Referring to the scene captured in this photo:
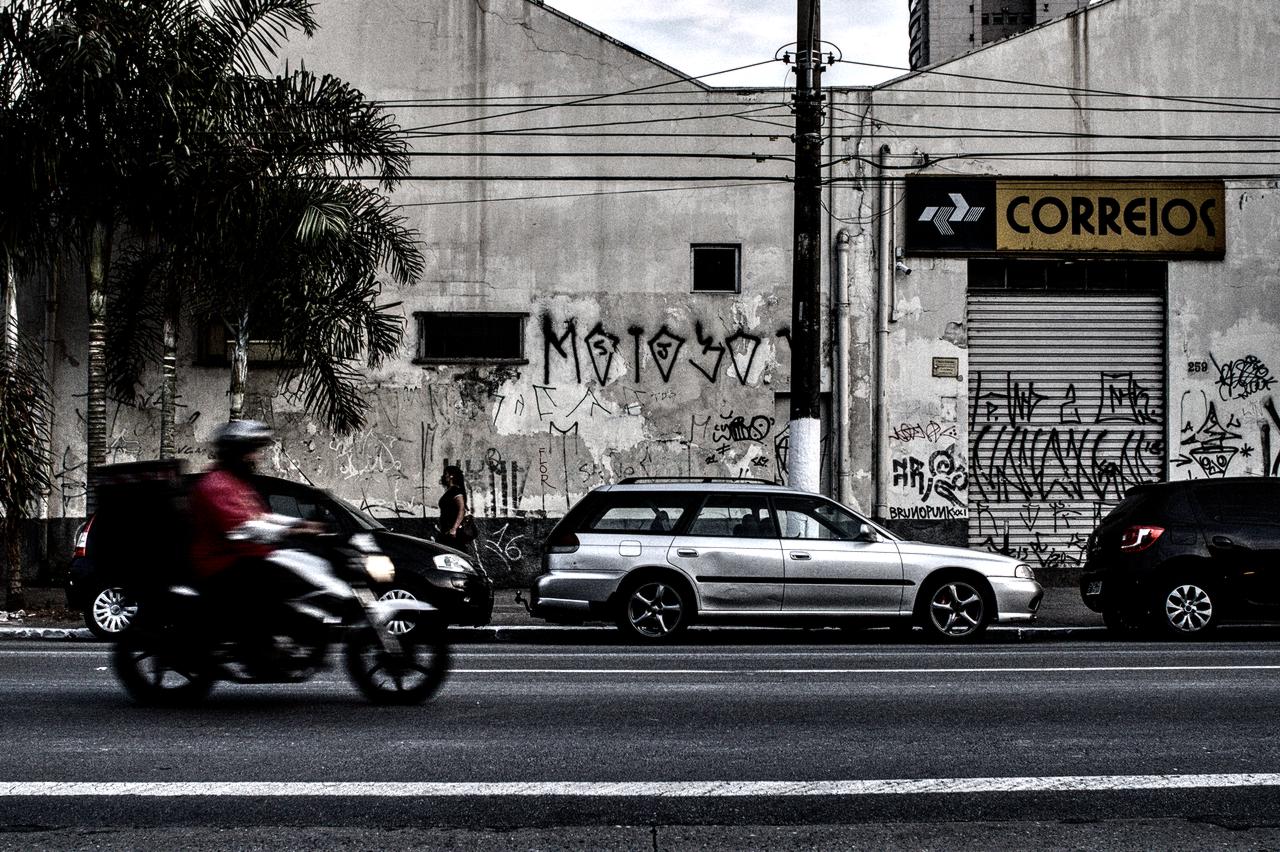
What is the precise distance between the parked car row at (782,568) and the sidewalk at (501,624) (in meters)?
0.55

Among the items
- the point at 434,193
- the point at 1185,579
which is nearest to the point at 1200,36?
the point at 1185,579

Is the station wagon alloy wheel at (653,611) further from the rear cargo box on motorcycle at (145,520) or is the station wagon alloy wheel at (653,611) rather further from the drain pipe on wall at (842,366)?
the drain pipe on wall at (842,366)

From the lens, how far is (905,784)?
5477 millimetres

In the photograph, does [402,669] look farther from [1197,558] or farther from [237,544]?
[1197,558]

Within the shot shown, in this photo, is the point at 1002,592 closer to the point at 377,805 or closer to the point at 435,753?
the point at 435,753

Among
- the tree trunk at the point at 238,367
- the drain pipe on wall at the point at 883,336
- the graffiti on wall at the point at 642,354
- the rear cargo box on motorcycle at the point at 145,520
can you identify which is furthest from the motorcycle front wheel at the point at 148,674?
the drain pipe on wall at the point at 883,336

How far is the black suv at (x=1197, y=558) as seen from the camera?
12648 mm

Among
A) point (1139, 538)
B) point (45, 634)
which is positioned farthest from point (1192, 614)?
point (45, 634)

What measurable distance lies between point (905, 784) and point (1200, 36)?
17.2m

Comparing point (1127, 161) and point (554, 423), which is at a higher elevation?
point (1127, 161)

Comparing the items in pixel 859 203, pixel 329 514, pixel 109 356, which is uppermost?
pixel 859 203

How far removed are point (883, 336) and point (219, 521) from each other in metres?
13.4

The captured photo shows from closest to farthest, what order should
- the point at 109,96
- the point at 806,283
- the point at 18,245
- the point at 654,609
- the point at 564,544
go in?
the point at 654,609, the point at 564,544, the point at 109,96, the point at 18,245, the point at 806,283

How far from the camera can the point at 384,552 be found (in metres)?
11.9
